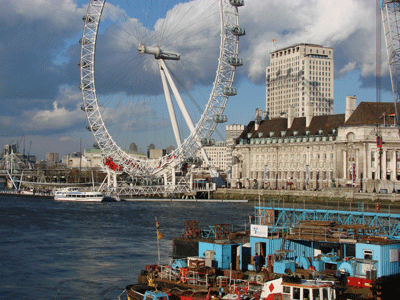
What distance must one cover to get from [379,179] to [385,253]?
233 feet

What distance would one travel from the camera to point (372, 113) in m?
99.4

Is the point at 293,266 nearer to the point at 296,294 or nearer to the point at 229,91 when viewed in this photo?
the point at 296,294

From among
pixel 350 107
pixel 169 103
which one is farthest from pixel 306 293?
pixel 350 107

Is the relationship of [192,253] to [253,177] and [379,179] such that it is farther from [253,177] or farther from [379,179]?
[253,177]

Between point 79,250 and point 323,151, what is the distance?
70.3 metres

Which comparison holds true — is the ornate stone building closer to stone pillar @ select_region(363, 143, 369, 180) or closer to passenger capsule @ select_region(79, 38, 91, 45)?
stone pillar @ select_region(363, 143, 369, 180)

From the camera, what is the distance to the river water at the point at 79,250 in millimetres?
33075

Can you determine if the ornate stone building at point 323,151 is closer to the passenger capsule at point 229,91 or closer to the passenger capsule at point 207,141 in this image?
the passenger capsule at point 207,141

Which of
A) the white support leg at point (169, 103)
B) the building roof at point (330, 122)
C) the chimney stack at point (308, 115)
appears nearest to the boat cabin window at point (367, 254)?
the white support leg at point (169, 103)

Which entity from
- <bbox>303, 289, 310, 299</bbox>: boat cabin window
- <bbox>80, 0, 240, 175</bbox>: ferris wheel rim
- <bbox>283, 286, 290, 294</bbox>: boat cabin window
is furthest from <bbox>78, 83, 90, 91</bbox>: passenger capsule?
<bbox>303, 289, 310, 299</bbox>: boat cabin window

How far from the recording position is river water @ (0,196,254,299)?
33.1m

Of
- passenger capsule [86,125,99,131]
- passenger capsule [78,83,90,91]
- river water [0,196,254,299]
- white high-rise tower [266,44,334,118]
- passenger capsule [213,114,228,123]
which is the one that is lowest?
river water [0,196,254,299]

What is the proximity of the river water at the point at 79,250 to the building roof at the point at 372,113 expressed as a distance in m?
37.7

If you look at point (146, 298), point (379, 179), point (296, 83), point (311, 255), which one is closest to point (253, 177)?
point (379, 179)
